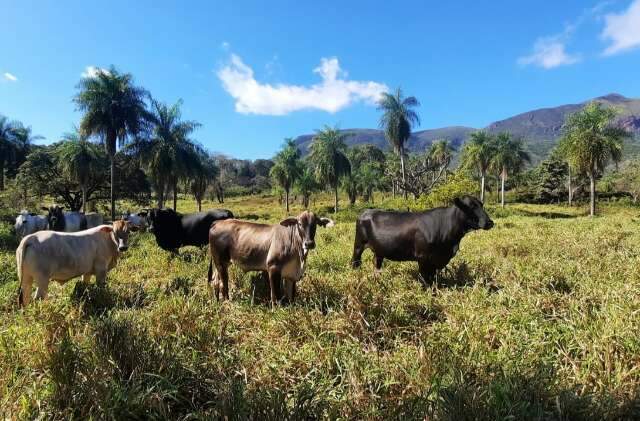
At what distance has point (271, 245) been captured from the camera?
620cm

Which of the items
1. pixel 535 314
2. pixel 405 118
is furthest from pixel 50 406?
pixel 405 118

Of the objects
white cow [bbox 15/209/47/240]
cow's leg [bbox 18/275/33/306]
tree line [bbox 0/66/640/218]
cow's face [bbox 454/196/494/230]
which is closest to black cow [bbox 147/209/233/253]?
cow's leg [bbox 18/275/33/306]

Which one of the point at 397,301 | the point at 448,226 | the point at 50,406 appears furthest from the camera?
the point at 448,226

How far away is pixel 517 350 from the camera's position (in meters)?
3.94

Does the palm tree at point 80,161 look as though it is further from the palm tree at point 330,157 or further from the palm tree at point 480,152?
the palm tree at point 480,152

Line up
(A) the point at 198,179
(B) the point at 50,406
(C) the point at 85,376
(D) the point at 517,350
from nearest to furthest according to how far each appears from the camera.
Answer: (B) the point at 50,406, (C) the point at 85,376, (D) the point at 517,350, (A) the point at 198,179

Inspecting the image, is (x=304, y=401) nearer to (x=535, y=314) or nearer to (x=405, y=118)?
(x=535, y=314)

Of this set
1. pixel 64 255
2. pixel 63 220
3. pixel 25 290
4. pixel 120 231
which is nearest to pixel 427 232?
pixel 120 231

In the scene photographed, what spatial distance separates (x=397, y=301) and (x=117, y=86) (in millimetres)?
31546

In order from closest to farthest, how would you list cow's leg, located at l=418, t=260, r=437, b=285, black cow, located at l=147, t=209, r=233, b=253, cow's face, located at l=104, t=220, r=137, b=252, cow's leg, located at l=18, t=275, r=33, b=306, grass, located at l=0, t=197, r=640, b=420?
grass, located at l=0, t=197, r=640, b=420
cow's leg, located at l=18, t=275, r=33, b=306
cow's face, located at l=104, t=220, r=137, b=252
cow's leg, located at l=418, t=260, r=437, b=285
black cow, located at l=147, t=209, r=233, b=253

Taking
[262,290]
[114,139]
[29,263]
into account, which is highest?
[114,139]

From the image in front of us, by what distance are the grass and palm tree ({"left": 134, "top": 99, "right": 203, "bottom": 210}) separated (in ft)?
102

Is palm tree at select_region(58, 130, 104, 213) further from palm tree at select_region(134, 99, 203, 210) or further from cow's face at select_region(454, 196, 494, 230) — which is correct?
cow's face at select_region(454, 196, 494, 230)

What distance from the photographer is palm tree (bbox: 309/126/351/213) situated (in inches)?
2031
